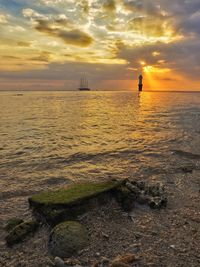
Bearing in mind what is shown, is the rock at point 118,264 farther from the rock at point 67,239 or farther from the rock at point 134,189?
the rock at point 134,189

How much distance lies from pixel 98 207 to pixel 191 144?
14068 mm

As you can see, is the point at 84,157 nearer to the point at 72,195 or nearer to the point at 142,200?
the point at 142,200

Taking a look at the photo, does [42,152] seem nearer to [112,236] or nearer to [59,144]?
[59,144]

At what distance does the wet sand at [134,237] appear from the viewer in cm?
642

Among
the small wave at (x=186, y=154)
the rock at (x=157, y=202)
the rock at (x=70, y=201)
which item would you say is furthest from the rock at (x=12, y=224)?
the small wave at (x=186, y=154)

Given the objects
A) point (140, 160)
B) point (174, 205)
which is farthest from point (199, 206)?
point (140, 160)

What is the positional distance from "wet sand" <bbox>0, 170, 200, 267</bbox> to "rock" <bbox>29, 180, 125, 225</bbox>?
0.27 meters

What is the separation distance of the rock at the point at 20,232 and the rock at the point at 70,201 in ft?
1.34

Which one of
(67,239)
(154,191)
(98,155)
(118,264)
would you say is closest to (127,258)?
(118,264)

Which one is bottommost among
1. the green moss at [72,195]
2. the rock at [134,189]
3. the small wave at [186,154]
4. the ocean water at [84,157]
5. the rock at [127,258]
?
the ocean water at [84,157]

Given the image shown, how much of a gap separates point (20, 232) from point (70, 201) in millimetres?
1552

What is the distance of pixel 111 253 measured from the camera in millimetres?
6555

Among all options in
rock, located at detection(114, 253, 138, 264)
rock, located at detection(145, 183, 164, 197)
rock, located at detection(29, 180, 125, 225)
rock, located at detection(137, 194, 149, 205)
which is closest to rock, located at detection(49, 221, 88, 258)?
rock, located at detection(29, 180, 125, 225)

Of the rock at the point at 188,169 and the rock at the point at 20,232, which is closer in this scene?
the rock at the point at 20,232
